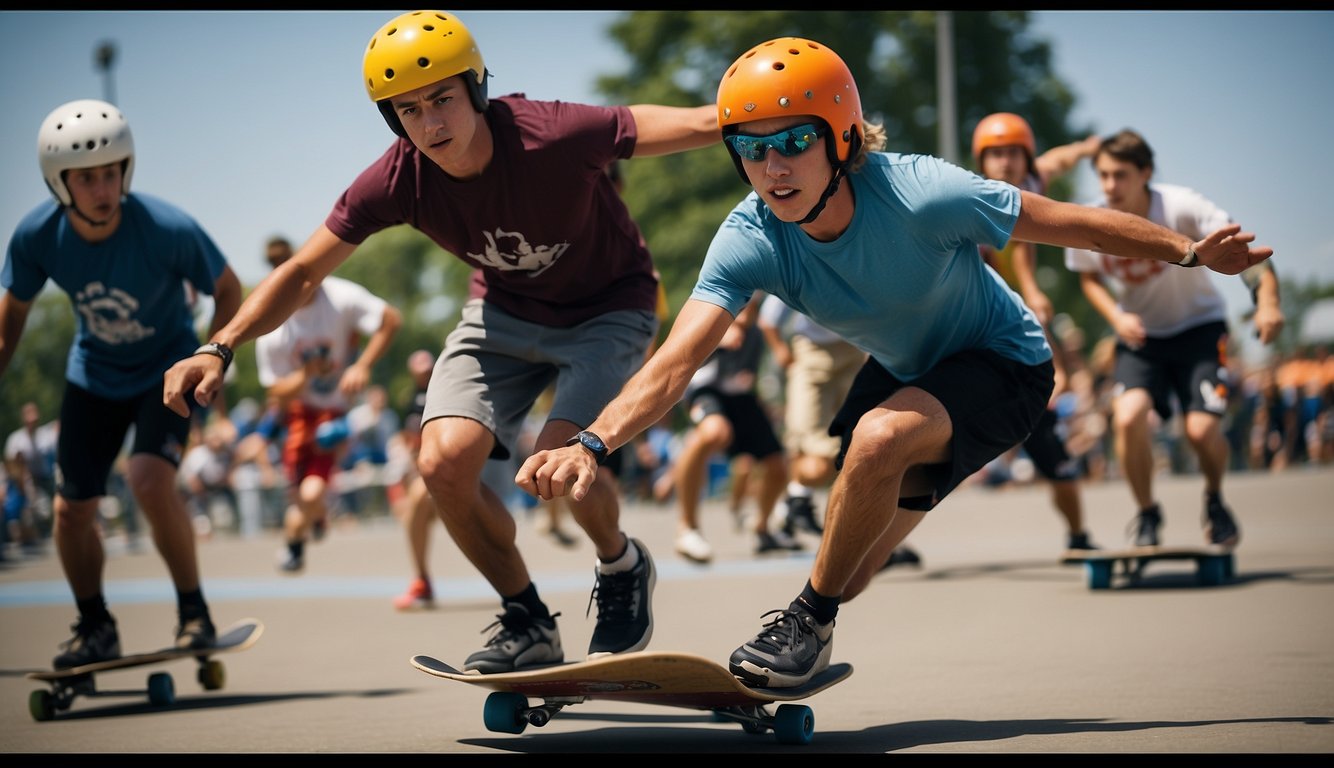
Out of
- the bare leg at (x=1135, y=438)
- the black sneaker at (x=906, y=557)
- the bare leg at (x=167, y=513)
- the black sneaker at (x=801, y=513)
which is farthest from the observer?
the black sneaker at (x=801, y=513)

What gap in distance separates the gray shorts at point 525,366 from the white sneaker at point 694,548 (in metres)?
5.25

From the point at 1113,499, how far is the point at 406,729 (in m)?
13.2

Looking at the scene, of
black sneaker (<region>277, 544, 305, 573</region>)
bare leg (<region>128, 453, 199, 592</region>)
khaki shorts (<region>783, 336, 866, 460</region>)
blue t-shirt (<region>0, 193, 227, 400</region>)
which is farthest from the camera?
black sneaker (<region>277, 544, 305, 573</region>)

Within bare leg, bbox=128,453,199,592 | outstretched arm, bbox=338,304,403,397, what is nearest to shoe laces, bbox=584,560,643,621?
bare leg, bbox=128,453,199,592

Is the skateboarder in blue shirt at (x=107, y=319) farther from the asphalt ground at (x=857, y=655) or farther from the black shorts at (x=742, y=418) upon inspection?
the black shorts at (x=742, y=418)

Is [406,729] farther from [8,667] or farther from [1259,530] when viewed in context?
[1259,530]

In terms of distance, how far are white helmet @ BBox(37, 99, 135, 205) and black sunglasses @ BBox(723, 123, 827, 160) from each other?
320cm

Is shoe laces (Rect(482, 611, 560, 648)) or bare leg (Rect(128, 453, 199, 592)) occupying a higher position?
bare leg (Rect(128, 453, 199, 592))

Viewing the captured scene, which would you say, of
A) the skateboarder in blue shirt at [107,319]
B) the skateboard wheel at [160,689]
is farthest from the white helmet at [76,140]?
the skateboard wheel at [160,689]

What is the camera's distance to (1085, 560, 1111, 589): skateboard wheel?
8.72 meters

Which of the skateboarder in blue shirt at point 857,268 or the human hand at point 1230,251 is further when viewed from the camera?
the skateboarder in blue shirt at point 857,268

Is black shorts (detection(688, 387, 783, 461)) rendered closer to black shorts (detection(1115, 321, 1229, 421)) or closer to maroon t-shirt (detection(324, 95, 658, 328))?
black shorts (detection(1115, 321, 1229, 421))

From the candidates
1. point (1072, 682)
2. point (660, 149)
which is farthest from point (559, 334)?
point (1072, 682)

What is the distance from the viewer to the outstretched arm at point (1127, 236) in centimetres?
431
